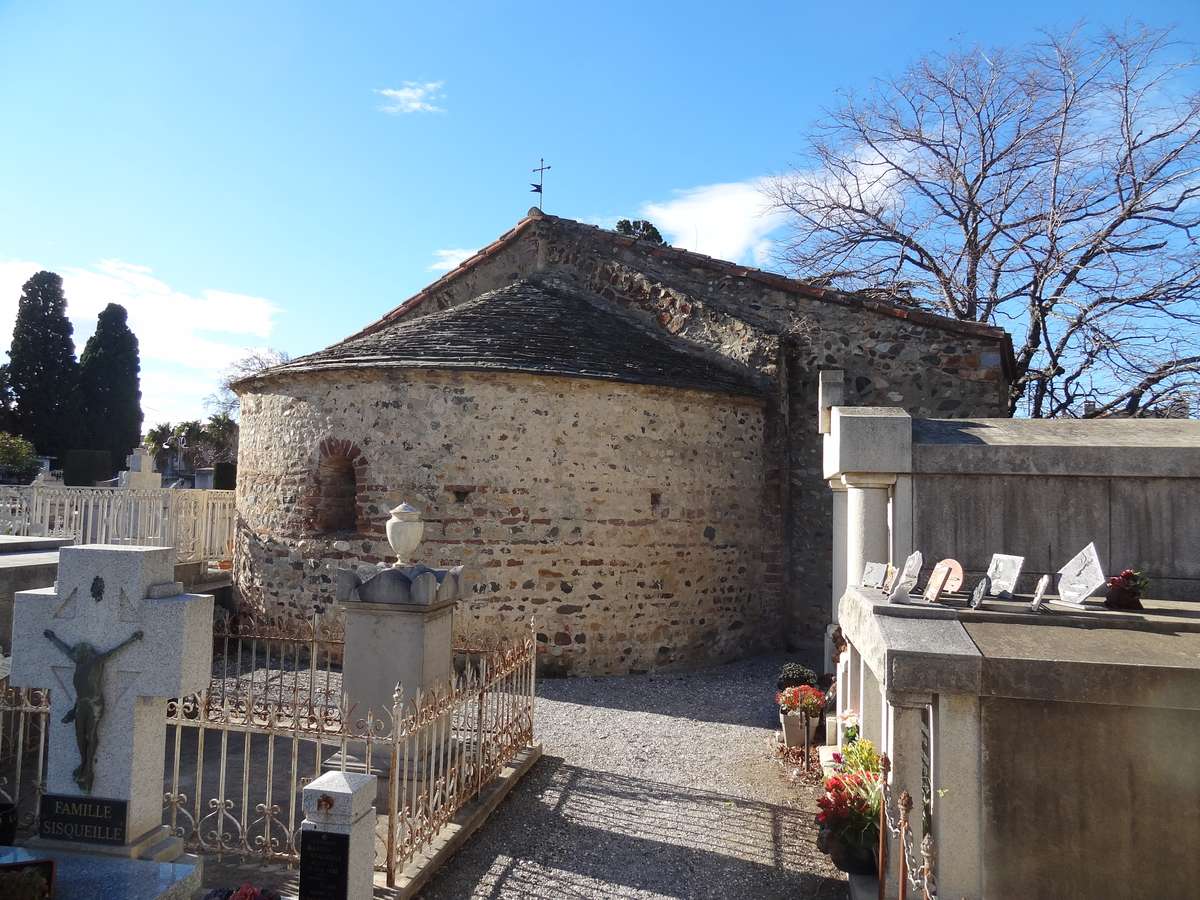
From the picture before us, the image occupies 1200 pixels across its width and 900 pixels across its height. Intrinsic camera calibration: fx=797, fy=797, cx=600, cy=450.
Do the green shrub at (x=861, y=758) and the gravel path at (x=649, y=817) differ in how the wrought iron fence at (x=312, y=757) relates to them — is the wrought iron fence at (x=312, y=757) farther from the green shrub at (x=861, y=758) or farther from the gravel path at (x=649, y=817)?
the green shrub at (x=861, y=758)

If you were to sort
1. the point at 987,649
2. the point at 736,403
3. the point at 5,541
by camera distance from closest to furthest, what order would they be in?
the point at 987,649, the point at 5,541, the point at 736,403

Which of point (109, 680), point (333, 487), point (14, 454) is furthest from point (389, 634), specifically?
point (14, 454)

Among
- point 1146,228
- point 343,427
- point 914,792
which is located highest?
point 1146,228

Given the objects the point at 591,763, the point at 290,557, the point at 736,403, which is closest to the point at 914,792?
the point at 591,763

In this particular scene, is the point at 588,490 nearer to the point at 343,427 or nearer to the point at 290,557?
the point at 343,427

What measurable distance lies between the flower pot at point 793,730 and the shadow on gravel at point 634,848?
4.06ft

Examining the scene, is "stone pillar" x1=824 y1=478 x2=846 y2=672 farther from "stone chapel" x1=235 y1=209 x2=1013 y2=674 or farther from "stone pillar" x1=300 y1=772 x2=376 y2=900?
"stone pillar" x1=300 y1=772 x2=376 y2=900

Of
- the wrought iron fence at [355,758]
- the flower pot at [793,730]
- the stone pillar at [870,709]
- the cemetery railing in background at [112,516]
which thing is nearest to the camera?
the wrought iron fence at [355,758]

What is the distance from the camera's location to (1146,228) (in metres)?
15.7

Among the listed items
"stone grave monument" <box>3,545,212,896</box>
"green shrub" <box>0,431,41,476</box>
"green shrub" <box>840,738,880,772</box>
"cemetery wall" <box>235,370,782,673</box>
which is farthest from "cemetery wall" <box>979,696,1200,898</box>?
"green shrub" <box>0,431,41,476</box>

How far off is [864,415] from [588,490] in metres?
5.24

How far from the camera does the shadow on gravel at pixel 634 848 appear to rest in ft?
15.9

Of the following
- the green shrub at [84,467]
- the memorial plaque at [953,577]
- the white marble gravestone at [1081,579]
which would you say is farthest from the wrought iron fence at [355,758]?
the green shrub at [84,467]

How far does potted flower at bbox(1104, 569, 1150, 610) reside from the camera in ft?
14.4
